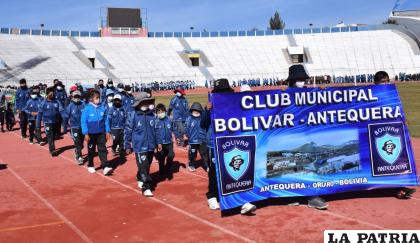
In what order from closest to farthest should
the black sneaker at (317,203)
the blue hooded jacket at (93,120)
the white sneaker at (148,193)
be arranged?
the black sneaker at (317,203), the white sneaker at (148,193), the blue hooded jacket at (93,120)

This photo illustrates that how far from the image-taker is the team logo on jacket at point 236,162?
656cm

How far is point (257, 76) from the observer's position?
57844 millimetres

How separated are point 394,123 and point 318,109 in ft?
4.70

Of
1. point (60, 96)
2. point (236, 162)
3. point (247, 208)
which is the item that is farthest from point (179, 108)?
point (247, 208)

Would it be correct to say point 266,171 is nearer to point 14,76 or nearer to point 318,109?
point 318,109

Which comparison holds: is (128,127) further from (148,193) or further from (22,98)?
(22,98)

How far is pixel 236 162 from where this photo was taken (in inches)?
263

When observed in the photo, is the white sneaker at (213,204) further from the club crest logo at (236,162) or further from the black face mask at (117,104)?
the black face mask at (117,104)

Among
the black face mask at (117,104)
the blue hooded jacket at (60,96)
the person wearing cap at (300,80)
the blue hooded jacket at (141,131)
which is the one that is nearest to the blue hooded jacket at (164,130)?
the blue hooded jacket at (141,131)

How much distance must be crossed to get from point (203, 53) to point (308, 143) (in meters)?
55.5

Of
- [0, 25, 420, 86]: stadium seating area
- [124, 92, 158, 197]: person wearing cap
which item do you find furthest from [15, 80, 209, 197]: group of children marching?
[0, 25, 420, 86]: stadium seating area

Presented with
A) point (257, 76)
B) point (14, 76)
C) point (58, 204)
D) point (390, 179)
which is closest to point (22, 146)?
point (58, 204)

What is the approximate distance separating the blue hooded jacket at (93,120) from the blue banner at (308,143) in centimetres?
427

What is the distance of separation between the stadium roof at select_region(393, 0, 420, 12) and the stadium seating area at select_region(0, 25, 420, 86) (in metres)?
11.8
